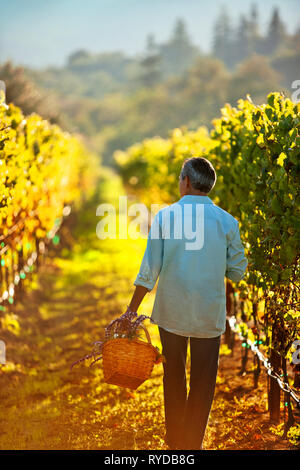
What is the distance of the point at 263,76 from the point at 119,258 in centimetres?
7192

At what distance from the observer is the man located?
10.8 feet

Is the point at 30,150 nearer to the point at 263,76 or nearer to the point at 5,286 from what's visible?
the point at 5,286

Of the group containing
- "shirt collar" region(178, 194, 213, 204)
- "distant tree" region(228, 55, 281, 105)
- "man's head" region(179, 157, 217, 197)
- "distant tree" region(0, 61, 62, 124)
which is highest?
"distant tree" region(228, 55, 281, 105)

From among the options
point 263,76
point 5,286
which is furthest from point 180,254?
point 263,76

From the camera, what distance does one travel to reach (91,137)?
113 m

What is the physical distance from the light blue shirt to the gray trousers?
0.09 meters

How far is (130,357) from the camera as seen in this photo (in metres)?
3.36

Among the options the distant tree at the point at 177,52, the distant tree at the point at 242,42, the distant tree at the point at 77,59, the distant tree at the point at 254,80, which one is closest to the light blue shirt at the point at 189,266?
the distant tree at the point at 254,80

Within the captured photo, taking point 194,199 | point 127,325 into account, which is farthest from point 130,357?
point 194,199

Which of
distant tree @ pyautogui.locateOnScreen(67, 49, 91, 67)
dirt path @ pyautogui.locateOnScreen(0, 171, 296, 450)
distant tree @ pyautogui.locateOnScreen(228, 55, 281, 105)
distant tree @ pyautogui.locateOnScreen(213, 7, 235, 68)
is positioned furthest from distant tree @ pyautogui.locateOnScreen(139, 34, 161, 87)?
dirt path @ pyautogui.locateOnScreen(0, 171, 296, 450)

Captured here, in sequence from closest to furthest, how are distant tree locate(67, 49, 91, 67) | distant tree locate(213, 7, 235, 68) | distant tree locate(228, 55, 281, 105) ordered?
distant tree locate(228, 55, 281, 105) → distant tree locate(213, 7, 235, 68) → distant tree locate(67, 49, 91, 67)

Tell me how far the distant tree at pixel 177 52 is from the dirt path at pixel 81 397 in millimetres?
145017

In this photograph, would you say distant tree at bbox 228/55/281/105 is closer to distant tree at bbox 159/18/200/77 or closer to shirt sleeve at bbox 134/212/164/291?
distant tree at bbox 159/18/200/77

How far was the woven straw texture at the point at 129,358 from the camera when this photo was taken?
11.0 feet
